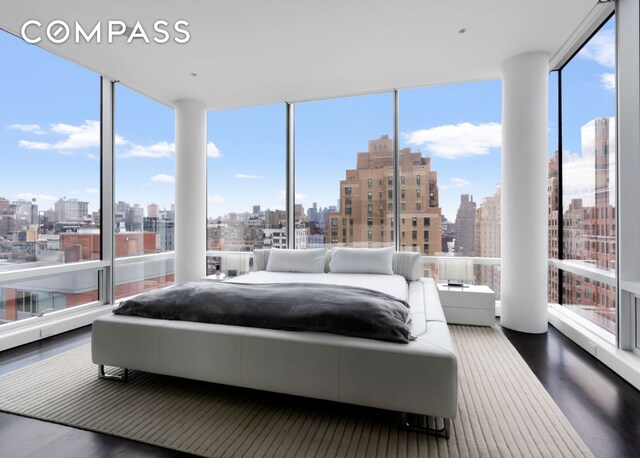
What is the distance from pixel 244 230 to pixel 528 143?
385 cm

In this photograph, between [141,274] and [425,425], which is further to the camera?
[141,274]

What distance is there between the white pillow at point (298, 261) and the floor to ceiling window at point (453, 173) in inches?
45.2

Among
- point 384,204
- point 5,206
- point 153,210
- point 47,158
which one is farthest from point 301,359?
point 153,210

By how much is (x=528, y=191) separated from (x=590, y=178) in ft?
1.64

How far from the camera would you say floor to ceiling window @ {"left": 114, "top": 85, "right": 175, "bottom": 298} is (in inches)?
163

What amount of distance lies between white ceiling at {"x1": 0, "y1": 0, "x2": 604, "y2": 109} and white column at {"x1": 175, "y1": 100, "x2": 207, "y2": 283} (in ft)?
1.26

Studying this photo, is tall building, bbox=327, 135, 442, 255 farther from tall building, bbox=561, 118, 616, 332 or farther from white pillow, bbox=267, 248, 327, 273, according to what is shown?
tall building, bbox=561, 118, 616, 332

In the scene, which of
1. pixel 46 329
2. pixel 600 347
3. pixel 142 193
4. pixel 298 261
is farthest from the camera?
pixel 142 193

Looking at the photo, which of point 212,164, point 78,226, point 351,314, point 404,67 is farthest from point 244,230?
point 351,314

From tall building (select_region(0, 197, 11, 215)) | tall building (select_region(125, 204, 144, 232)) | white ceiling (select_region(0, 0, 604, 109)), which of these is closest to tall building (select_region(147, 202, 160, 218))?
tall building (select_region(125, 204, 144, 232))

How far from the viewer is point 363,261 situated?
397 cm

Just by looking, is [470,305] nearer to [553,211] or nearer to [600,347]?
[600,347]

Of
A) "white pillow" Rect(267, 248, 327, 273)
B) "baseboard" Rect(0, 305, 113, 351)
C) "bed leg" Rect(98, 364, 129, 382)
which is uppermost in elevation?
"white pillow" Rect(267, 248, 327, 273)

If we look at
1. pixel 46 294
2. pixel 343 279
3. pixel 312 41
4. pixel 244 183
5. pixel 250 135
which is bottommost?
pixel 46 294
